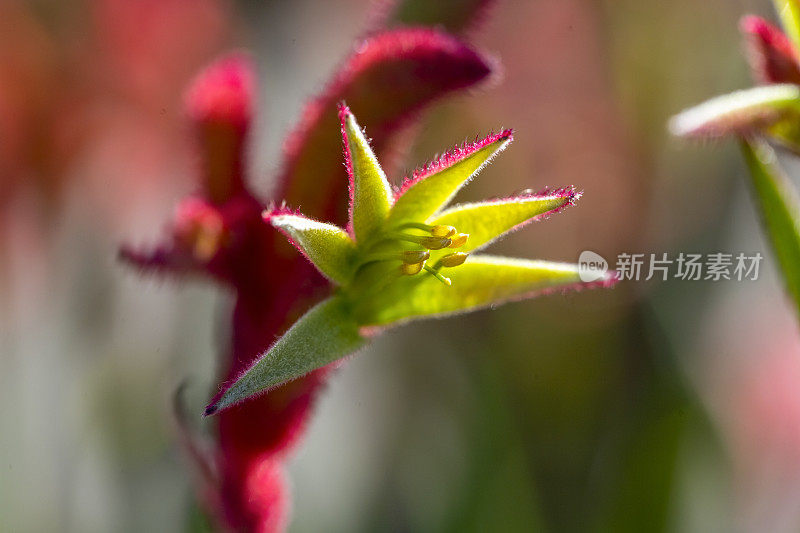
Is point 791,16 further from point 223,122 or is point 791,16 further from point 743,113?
point 223,122

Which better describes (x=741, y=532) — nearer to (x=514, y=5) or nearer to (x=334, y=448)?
(x=334, y=448)

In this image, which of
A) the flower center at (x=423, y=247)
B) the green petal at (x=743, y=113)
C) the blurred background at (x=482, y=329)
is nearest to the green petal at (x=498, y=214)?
the flower center at (x=423, y=247)

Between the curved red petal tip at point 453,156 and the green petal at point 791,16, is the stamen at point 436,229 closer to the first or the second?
the curved red petal tip at point 453,156

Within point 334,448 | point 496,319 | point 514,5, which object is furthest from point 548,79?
point 334,448

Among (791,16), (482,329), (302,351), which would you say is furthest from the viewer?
(482,329)

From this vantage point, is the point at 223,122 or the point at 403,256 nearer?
the point at 403,256

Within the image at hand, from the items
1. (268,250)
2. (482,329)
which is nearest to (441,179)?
(268,250)

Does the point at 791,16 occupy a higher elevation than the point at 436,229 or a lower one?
higher
